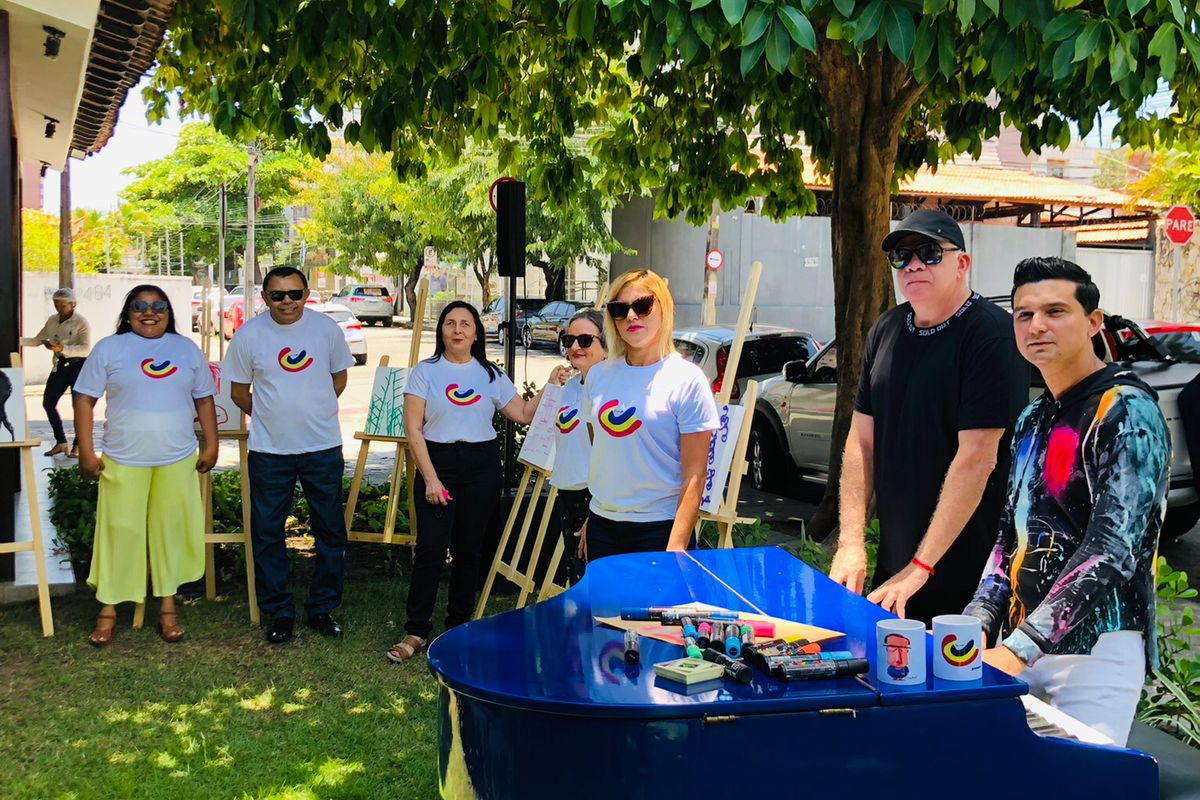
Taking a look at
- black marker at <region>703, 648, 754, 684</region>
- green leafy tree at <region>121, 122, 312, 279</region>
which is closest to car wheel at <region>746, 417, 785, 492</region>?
black marker at <region>703, 648, 754, 684</region>

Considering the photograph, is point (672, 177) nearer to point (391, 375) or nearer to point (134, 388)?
point (391, 375)

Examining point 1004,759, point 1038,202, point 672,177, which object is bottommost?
point 1004,759

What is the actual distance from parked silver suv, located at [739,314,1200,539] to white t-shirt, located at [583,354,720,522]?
14.3ft

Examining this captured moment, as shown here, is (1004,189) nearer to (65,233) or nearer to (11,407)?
(65,233)

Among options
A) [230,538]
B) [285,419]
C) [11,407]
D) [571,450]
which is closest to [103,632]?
[230,538]

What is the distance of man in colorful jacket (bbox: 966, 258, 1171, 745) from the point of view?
248 centimetres

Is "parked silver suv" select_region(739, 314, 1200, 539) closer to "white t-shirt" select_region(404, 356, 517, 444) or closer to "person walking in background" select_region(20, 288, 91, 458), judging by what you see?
"white t-shirt" select_region(404, 356, 517, 444)

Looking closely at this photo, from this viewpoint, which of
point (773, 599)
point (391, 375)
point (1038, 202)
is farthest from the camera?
point (1038, 202)

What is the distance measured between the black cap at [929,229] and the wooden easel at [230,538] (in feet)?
14.2

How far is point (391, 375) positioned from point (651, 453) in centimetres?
352

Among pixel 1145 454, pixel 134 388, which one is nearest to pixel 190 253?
pixel 134 388

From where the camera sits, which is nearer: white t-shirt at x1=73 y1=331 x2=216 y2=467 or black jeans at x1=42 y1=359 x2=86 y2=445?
white t-shirt at x1=73 y1=331 x2=216 y2=467

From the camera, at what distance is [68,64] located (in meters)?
8.57

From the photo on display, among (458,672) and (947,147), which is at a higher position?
(947,147)
